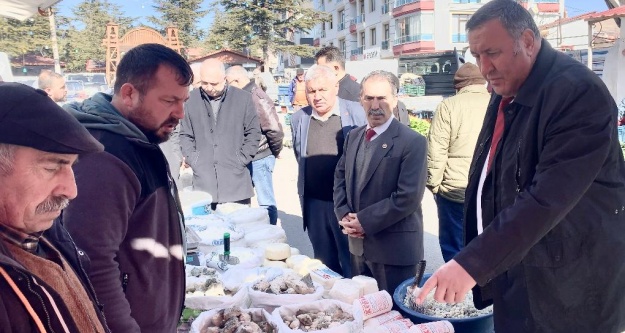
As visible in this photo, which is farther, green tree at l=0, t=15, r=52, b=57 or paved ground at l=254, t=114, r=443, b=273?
green tree at l=0, t=15, r=52, b=57

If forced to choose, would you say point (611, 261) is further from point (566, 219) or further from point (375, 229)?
point (375, 229)

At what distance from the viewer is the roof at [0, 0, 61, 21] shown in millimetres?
3838

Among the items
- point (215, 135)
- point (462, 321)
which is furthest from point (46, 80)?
point (462, 321)

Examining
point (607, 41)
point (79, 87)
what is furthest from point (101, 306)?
point (79, 87)

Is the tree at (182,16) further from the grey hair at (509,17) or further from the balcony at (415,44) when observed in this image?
the grey hair at (509,17)

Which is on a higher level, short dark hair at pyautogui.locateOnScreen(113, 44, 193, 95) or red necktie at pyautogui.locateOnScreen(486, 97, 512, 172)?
short dark hair at pyautogui.locateOnScreen(113, 44, 193, 95)

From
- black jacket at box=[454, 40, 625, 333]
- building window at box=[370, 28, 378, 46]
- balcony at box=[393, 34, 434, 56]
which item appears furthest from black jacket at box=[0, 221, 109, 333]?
building window at box=[370, 28, 378, 46]

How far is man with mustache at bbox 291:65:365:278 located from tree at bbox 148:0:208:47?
45.4m

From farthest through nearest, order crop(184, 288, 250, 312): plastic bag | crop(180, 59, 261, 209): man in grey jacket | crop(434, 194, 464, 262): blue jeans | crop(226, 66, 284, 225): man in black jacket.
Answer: crop(226, 66, 284, 225): man in black jacket → crop(180, 59, 261, 209): man in grey jacket → crop(434, 194, 464, 262): blue jeans → crop(184, 288, 250, 312): plastic bag

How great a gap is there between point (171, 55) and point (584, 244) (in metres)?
1.65

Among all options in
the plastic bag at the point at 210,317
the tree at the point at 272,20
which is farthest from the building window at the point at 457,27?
the plastic bag at the point at 210,317

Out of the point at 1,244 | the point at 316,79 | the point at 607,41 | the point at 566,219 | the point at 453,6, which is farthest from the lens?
the point at 453,6

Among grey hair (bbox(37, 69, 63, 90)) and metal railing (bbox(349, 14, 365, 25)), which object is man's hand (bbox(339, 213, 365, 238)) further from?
metal railing (bbox(349, 14, 365, 25))

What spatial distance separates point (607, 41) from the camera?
17281 mm
